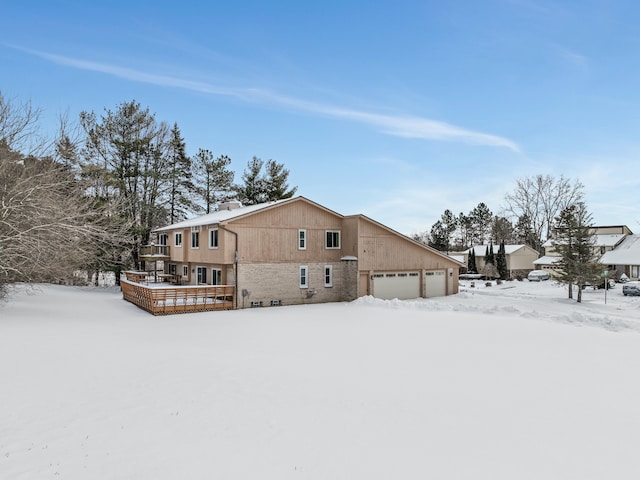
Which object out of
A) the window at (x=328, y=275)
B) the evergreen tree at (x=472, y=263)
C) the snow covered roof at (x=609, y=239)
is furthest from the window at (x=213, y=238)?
the snow covered roof at (x=609, y=239)

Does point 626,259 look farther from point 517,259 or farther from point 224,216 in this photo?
point 224,216

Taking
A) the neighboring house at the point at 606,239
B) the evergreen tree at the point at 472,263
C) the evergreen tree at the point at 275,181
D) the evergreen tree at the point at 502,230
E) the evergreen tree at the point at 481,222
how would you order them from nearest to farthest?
the evergreen tree at the point at 275,181, the neighboring house at the point at 606,239, the evergreen tree at the point at 472,263, the evergreen tree at the point at 502,230, the evergreen tree at the point at 481,222

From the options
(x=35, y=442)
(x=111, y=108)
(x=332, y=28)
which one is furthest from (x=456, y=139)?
(x=35, y=442)

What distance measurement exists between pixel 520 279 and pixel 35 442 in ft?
173

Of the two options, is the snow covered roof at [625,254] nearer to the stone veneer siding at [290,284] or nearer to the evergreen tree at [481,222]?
the evergreen tree at [481,222]

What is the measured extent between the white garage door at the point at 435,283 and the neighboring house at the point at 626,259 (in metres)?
23.7

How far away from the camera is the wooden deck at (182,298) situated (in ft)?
62.5

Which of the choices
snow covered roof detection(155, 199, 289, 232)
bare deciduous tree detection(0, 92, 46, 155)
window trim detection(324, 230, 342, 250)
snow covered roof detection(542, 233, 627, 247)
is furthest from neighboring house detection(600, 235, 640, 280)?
bare deciduous tree detection(0, 92, 46, 155)

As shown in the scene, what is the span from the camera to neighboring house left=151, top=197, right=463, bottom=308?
71.5 feet

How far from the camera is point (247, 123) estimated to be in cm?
2622

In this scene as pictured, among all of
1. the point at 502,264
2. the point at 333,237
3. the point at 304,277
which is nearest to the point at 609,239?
the point at 502,264

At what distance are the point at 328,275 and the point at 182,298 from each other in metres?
8.66

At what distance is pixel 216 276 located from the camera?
23688mm

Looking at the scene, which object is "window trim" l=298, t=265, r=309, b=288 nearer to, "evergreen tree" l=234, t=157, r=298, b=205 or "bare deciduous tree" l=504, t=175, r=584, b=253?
"evergreen tree" l=234, t=157, r=298, b=205
